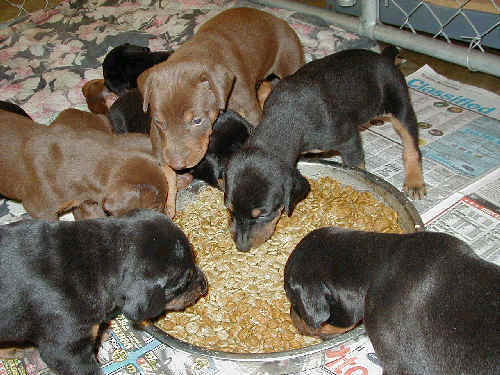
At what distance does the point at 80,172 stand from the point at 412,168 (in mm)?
2353

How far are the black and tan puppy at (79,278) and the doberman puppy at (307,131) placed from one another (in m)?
0.64

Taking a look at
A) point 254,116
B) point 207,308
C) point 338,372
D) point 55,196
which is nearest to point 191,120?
point 254,116

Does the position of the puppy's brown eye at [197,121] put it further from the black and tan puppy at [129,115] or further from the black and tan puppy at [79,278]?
the black and tan puppy at [79,278]

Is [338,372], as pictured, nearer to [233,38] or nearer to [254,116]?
[254,116]

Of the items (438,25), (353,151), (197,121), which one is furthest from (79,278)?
(438,25)

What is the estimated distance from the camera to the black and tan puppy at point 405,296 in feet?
6.08

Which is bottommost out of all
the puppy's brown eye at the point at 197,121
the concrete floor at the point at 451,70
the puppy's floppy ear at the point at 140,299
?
the concrete floor at the point at 451,70

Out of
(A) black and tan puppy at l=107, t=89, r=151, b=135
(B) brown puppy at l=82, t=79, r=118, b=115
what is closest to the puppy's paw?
(A) black and tan puppy at l=107, t=89, r=151, b=135

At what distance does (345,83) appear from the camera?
334cm

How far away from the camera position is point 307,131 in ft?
10.5

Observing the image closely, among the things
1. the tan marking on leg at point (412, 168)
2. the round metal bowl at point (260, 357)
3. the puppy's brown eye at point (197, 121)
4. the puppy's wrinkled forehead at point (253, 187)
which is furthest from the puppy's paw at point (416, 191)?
the puppy's brown eye at point (197, 121)

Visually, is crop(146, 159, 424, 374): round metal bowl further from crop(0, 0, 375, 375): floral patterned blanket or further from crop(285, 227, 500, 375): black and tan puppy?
crop(0, 0, 375, 375): floral patterned blanket

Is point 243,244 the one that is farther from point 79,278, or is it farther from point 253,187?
point 79,278

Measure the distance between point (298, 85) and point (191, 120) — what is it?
753 mm
